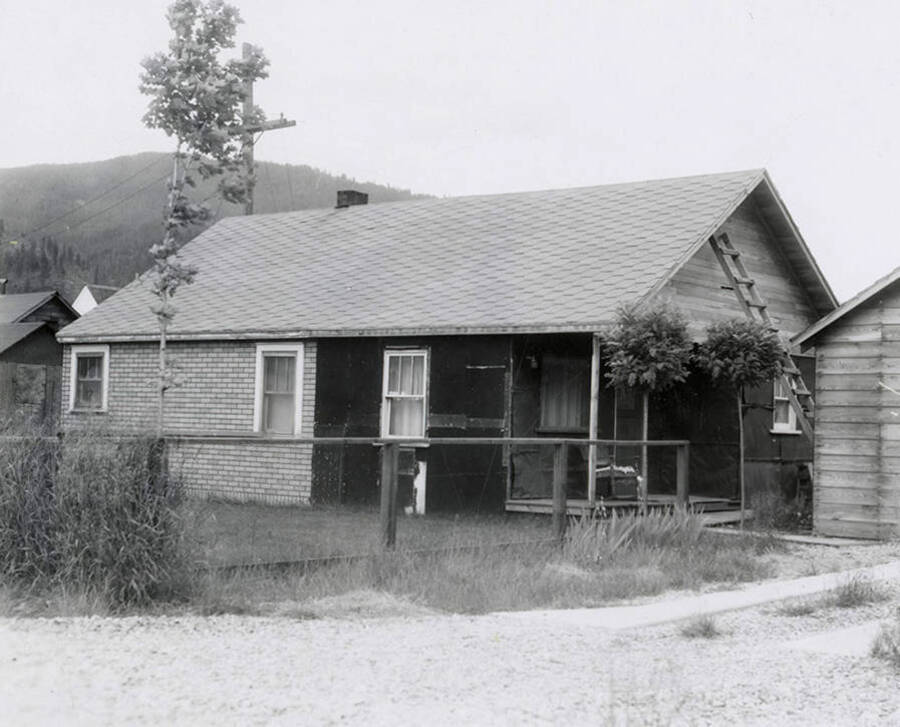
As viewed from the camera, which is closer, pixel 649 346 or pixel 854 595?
pixel 854 595

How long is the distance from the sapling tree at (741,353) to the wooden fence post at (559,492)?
3824mm

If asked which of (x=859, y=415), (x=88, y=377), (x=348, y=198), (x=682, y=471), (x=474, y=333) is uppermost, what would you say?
(x=348, y=198)

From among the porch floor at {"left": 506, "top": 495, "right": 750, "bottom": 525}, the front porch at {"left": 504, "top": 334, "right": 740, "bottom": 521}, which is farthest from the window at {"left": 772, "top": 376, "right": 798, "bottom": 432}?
the porch floor at {"left": 506, "top": 495, "right": 750, "bottom": 525}

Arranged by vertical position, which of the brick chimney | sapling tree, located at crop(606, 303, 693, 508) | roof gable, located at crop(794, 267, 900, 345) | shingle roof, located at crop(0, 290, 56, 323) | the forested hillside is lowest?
sapling tree, located at crop(606, 303, 693, 508)

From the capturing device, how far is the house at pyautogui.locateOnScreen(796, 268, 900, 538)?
16234mm

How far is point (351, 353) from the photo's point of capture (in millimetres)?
18688

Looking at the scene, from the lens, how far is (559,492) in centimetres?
1348

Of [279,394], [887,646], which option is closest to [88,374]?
[279,394]

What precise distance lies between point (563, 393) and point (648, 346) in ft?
8.82

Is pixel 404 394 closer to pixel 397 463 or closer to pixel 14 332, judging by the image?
pixel 397 463

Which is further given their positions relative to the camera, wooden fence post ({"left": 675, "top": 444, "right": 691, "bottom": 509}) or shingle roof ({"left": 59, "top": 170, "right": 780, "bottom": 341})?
shingle roof ({"left": 59, "top": 170, "right": 780, "bottom": 341})

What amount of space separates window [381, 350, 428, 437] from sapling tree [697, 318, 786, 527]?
13.1 ft

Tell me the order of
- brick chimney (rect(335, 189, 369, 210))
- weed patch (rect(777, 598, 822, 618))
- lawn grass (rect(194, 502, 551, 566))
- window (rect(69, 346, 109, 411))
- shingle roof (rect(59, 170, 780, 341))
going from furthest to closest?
1. brick chimney (rect(335, 189, 369, 210))
2. window (rect(69, 346, 109, 411))
3. shingle roof (rect(59, 170, 780, 341))
4. weed patch (rect(777, 598, 822, 618))
5. lawn grass (rect(194, 502, 551, 566))

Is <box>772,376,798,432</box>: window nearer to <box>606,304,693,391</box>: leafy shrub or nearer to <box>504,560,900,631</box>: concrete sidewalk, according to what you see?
<box>606,304,693,391</box>: leafy shrub
